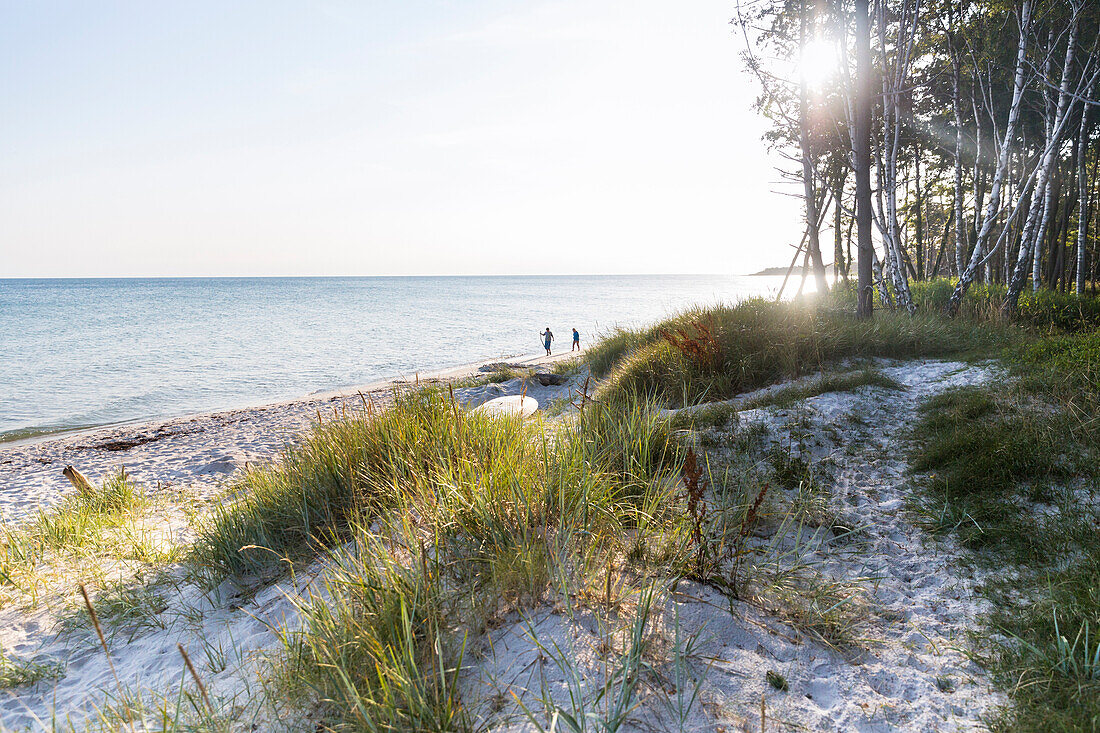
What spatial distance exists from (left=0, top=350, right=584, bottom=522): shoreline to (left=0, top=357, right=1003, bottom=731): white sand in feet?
11.9

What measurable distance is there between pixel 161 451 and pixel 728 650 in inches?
523

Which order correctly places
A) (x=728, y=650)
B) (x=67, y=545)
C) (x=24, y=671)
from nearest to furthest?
(x=728, y=650), (x=24, y=671), (x=67, y=545)

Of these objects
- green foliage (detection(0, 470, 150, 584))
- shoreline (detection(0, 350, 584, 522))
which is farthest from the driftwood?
shoreline (detection(0, 350, 584, 522))

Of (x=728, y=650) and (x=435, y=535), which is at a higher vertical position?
(x=435, y=535)

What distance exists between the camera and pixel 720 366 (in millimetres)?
6441

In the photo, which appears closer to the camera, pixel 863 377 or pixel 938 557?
pixel 938 557

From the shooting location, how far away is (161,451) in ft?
37.3

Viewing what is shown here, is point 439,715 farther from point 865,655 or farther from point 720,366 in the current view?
point 720,366

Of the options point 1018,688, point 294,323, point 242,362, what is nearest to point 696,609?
point 1018,688

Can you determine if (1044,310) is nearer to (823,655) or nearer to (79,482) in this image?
(823,655)

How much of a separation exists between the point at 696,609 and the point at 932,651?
3.32ft

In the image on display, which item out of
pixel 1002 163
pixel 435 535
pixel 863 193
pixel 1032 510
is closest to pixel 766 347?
pixel 1032 510

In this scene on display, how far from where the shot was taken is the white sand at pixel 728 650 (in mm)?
1930

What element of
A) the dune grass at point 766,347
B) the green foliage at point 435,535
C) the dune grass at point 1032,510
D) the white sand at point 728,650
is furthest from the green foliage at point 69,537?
the dune grass at point 1032,510
